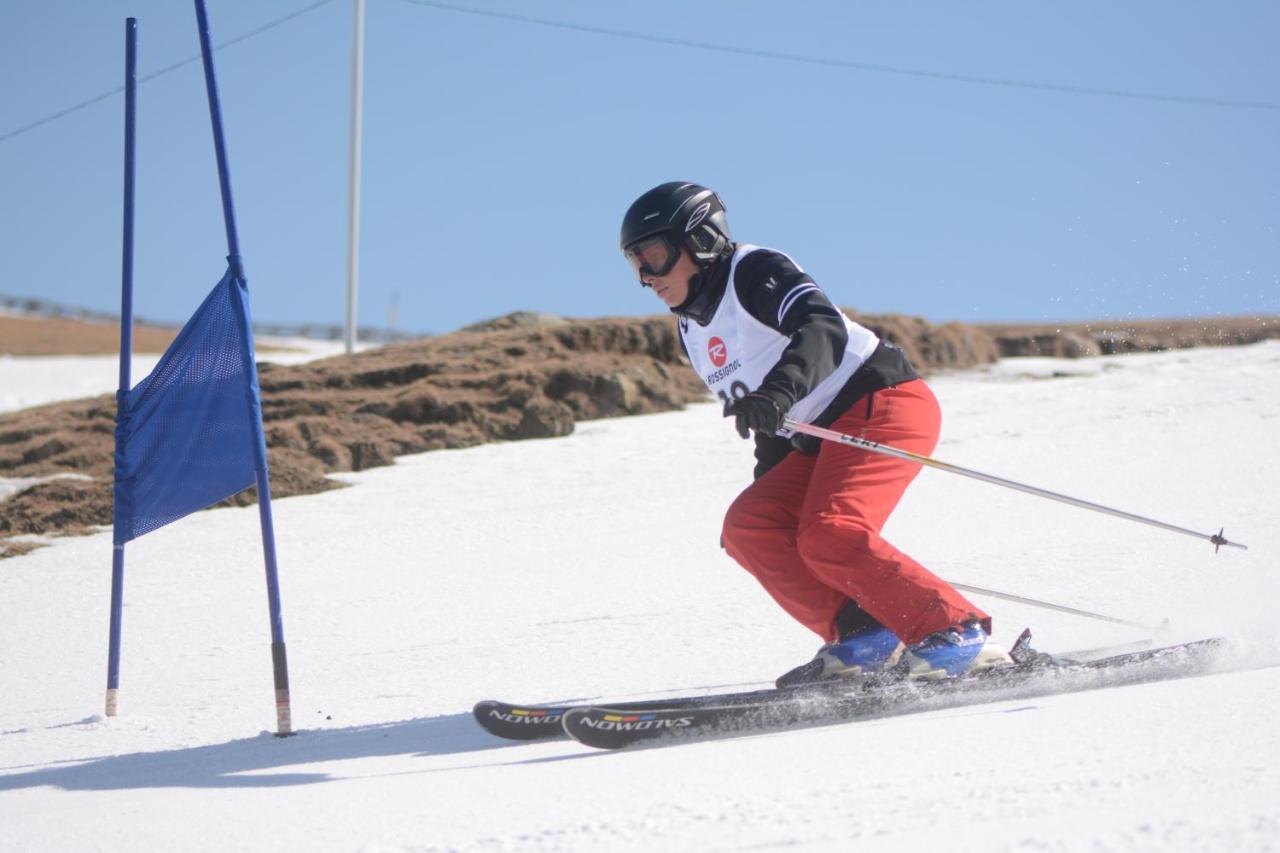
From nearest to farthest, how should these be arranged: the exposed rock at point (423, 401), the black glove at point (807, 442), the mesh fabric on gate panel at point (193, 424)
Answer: the black glove at point (807, 442) → the mesh fabric on gate panel at point (193, 424) → the exposed rock at point (423, 401)

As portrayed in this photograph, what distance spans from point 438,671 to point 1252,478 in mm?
5341

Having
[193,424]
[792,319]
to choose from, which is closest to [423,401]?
[193,424]

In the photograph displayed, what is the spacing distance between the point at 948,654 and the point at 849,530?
1.46 ft

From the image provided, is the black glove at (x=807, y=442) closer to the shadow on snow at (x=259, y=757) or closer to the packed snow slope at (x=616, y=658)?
the packed snow slope at (x=616, y=658)

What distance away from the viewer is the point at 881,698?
3562mm

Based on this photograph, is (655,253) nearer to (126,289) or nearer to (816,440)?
(816,440)

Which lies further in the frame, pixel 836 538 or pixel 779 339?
pixel 779 339

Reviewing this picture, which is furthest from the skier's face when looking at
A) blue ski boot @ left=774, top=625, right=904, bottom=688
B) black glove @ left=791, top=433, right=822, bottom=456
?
blue ski boot @ left=774, top=625, right=904, bottom=688

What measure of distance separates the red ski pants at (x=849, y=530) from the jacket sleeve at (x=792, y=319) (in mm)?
314

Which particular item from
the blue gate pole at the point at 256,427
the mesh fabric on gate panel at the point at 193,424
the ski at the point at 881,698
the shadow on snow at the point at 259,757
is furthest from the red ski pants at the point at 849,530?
the mesh fabric on gate panel at the point at 193,424

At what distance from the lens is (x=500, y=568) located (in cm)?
722

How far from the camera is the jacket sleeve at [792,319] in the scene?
362cm

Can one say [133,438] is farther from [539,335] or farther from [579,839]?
[539,335]

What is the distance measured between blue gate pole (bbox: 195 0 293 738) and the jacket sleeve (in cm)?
162
